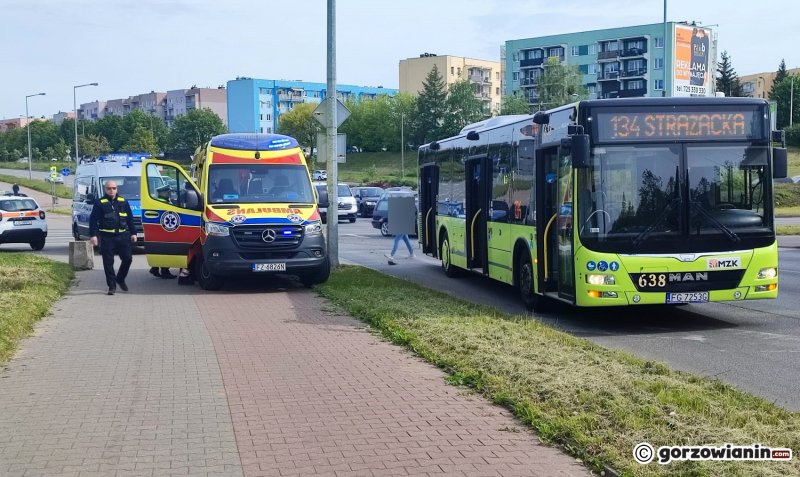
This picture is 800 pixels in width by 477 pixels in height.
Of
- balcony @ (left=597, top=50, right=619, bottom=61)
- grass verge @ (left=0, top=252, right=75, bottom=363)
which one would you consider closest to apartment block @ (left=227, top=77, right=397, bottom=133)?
balcony @ (left=597, top=50, right=619, bottom=61)

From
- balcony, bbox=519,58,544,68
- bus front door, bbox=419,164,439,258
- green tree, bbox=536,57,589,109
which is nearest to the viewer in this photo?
bus front door, bbox=419,164,439,258

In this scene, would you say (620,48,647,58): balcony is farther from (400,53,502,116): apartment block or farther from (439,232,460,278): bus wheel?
(439,232,460,278): bus wheel

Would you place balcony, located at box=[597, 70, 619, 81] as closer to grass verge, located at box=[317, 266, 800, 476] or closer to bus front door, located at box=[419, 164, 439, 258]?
bus front door, located at box=[419, 164, 439, 258]

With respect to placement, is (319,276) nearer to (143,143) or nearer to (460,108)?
(143,143)

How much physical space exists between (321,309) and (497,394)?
6201 mm

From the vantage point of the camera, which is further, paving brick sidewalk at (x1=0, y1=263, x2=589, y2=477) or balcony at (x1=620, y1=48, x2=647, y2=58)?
balcony at (x1=620, y1=48, x2=647, y2=58)

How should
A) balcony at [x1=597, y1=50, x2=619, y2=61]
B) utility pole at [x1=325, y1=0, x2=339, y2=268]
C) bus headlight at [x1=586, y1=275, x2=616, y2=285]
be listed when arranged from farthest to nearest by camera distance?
balcony at [x1=597, y1=50, x2=619, y2=61]
utility pole at [x1=325, y1=0, x2=339, y2=268]
bus headlight at [x1=586, y1=275, x2=616, y2=285]

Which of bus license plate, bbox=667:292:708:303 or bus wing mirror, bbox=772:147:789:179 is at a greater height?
bus wing mirror, bbox=772:147:789:179

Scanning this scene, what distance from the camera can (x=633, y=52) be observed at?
346ft

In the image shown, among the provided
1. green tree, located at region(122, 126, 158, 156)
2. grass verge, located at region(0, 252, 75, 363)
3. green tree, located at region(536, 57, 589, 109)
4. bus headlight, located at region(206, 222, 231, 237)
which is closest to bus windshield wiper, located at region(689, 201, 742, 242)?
bus headlight, located at region(206, 222, 231, 237)

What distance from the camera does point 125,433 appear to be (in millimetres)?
6504

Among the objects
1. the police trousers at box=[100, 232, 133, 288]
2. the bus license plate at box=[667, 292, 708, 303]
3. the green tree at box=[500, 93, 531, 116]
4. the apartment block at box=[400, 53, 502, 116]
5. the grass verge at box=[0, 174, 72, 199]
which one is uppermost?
the apartment block at box=[400, 53, 502, 116]

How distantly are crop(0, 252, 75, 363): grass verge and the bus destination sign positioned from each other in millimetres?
7190

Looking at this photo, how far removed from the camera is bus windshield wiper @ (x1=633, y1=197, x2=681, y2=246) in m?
10.9
